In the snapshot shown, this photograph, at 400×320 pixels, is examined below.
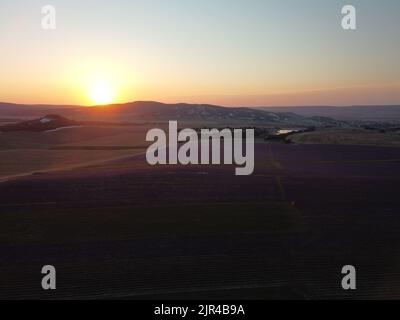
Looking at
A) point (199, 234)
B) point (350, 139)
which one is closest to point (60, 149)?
point (350, 139)

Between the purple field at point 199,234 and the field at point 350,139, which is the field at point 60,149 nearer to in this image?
the purple field at point 199,234

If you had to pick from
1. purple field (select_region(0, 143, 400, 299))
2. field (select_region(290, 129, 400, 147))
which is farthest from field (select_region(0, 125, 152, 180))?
field (select_region(290, 129, 400, 147))

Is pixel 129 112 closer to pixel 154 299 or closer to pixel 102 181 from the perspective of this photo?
pixel 102 181

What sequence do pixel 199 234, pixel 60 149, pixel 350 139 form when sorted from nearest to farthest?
pixel 199 234 → pixel 60 149 → pixel 350 139

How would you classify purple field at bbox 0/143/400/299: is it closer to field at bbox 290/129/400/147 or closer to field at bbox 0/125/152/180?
field at bbox 0/125/152/180

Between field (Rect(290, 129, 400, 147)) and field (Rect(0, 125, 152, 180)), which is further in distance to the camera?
field (Rect(290, 129, 400, 147))

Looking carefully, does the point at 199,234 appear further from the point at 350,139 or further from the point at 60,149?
the point at 350,139

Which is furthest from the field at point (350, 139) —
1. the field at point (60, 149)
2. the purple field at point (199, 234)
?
the purple field at point (199, 234)

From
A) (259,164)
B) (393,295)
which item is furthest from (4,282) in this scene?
(259,164)
